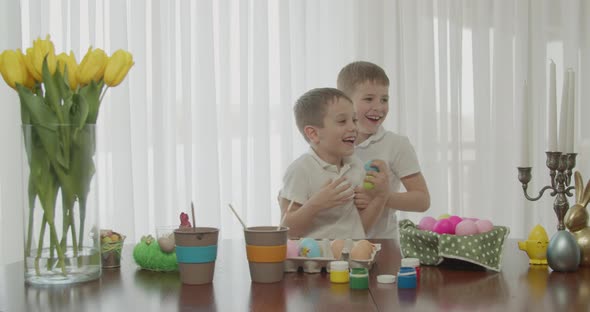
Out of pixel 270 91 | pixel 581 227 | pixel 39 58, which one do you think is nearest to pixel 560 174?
pixel 581 227

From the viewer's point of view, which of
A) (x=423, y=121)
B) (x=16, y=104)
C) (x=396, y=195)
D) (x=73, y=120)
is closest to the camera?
(x=73, y=120)

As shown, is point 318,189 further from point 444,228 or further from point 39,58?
point 39,58

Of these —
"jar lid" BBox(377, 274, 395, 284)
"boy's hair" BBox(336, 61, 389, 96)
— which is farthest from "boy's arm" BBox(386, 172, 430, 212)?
"jar lid" BBox(377, 274, 395, 284)

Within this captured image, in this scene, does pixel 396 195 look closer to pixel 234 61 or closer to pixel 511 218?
pixel 234 61

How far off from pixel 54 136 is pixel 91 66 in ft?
0.48

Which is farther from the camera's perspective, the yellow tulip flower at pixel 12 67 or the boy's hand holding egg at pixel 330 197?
the boy's hand holding egg at pixel 330 197

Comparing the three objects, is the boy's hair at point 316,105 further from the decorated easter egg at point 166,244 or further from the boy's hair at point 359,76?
the decorated easter egg at point 166,244

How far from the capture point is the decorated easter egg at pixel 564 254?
1426 mm

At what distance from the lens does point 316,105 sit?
218cm

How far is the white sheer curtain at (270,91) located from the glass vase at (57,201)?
73.9 inches

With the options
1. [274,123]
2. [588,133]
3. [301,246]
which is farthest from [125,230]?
[588,133]

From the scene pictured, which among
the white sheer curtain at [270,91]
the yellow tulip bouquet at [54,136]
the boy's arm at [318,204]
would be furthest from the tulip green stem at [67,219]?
the white sheer curtain at [270,91]

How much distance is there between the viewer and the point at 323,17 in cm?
366

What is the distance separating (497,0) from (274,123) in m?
1.40
